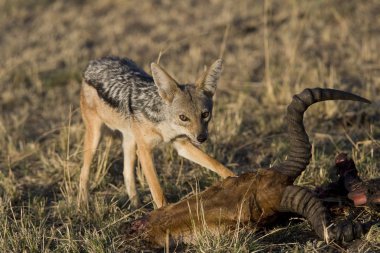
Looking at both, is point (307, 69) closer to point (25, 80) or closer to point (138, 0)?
point (25, 80)

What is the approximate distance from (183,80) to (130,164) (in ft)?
12.3

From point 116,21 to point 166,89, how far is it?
340 inches

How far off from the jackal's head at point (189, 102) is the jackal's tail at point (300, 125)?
1.17m

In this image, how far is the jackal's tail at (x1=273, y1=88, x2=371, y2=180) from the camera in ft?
16.0

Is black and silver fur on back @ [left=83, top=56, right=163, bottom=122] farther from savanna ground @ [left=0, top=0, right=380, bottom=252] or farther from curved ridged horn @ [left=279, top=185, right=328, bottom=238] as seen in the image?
curved ridged horn @ [left=279, top=185, right=328, bottom=238]

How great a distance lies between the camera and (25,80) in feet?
37.8

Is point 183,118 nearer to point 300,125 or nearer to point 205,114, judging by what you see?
point 205,114

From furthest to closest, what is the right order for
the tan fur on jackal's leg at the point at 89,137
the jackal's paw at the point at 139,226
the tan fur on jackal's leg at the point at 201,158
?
the tan fur on jackal's leg at the point at 89,137, the tan fur on jackal's leg at the point at 201,158, the jackal's paw at the point at 139,226

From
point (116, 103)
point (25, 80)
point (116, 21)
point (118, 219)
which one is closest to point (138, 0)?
point (116, 21)

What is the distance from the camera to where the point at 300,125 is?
5039 millimetres

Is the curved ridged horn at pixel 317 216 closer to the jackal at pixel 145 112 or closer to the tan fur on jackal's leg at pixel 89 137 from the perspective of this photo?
the jackal at pixel 145 112

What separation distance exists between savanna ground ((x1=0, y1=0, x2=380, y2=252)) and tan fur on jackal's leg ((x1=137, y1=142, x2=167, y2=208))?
0.24 m

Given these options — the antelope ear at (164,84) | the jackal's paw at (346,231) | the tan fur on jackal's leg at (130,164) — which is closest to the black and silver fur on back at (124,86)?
the antelope ear at (164,84)

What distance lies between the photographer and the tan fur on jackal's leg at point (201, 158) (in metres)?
6.12
